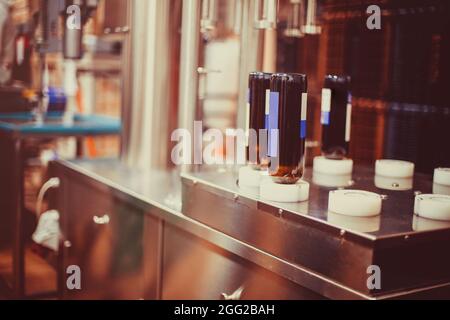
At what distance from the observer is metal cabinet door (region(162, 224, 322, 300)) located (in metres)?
1.34

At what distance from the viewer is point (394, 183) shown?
1.55m

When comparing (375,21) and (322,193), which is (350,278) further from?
(375,21)

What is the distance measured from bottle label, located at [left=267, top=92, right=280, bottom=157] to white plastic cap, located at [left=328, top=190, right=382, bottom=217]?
20 centimetres

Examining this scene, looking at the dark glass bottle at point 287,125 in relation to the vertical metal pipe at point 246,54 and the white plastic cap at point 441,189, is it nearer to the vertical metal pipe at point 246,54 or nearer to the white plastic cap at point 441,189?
the white plastic cap at point 441,189

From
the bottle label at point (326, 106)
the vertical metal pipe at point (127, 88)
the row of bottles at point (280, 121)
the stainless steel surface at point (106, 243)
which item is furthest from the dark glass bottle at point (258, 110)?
the vertical metal pipe at point (127, 88)

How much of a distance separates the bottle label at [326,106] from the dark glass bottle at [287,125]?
0.30 m

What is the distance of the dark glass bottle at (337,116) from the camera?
1.67 metres

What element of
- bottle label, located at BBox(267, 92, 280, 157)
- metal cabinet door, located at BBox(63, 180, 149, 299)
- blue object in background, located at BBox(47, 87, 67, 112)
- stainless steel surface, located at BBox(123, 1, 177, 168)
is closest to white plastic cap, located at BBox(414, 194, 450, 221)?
bottle label, located at BBox(267, 92, 280, 157)

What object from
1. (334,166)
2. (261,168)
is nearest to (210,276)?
(261,168)

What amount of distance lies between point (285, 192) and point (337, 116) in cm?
48

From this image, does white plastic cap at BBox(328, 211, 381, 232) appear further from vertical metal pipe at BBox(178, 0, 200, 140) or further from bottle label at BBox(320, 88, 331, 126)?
vertical metal pipe at BBox(178, 0, 200, 140)

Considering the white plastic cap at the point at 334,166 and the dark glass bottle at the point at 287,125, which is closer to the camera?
the dark glass bottle at the point at 287,125

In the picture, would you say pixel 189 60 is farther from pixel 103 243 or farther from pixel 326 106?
pixel 103 243
